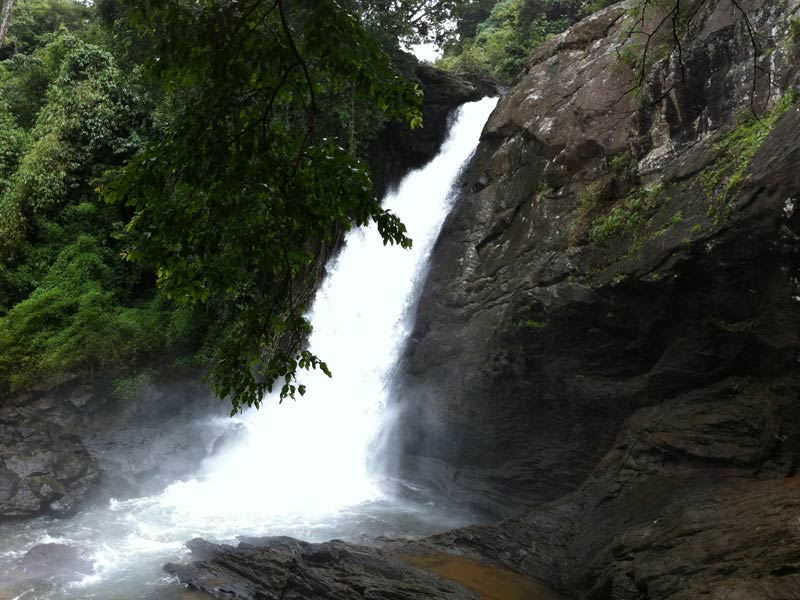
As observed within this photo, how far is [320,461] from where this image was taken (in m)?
12.5

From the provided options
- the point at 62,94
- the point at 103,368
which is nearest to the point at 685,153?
the point at 103,368

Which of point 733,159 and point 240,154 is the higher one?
point 733,159

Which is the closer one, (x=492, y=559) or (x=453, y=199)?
(x=492, y=559)

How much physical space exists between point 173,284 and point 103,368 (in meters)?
11.3

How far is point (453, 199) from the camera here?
47.3ft

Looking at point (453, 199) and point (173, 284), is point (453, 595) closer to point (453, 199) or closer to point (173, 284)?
point (173, 284)

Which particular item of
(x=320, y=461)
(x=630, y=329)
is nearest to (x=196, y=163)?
(x=630, y=329)

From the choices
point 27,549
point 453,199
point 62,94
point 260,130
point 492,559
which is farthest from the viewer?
point 62,94

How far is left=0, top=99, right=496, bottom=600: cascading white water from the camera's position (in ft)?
29.0

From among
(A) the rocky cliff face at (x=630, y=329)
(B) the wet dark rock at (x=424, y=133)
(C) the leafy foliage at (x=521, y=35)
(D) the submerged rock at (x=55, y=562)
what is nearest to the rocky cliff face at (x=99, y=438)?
(D) the submerged rock at (x=55, y=562)

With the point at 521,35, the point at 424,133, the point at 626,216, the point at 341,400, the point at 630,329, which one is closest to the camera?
the point at 630,329

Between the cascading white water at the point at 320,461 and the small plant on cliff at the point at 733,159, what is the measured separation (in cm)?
652

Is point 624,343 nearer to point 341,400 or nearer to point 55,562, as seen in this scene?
point 341,400

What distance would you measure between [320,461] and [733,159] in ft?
30.5
